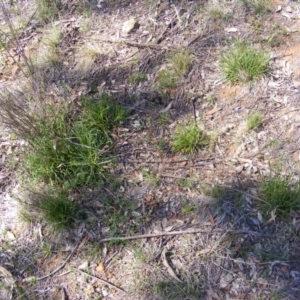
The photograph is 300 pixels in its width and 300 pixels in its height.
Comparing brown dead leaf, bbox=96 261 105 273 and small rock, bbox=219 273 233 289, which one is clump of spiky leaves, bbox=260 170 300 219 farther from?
brown dead leaf, bbox=96 261 105 273

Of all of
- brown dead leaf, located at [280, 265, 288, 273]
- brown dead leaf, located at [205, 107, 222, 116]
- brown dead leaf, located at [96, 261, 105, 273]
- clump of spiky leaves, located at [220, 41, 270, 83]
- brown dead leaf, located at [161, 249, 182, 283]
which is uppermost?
clump of spiky leaves, located at [220, 41, 270, 83]

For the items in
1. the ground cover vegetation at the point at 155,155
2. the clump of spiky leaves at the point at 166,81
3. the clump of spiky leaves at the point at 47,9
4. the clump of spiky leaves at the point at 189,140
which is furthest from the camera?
the clump of spiky leaves at the point at 47,9

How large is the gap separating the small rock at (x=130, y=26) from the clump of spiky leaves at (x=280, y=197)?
1878 millimetres

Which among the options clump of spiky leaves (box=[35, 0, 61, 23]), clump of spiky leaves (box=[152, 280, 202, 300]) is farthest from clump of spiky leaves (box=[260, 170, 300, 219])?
clump of spiky leaves (box=[35, 0, 61, 23])

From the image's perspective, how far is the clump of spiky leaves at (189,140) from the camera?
2936mm

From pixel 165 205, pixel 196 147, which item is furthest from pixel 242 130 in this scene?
pixel 165 205

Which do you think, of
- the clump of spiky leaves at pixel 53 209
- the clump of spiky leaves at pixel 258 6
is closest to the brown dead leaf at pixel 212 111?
the clump of spiky leaves at pixel 258 6

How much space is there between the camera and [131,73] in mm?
3408

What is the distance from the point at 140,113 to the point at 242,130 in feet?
2.62

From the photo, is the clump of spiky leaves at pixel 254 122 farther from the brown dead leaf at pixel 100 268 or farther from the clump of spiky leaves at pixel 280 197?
the brown dead leaf at pixel 100 268

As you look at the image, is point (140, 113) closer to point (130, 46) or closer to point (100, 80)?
point (100, 80)

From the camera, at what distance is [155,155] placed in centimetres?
300

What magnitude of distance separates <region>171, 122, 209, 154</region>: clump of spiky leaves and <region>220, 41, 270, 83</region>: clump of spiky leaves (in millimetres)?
563

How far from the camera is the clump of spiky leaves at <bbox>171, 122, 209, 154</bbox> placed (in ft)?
9.63
